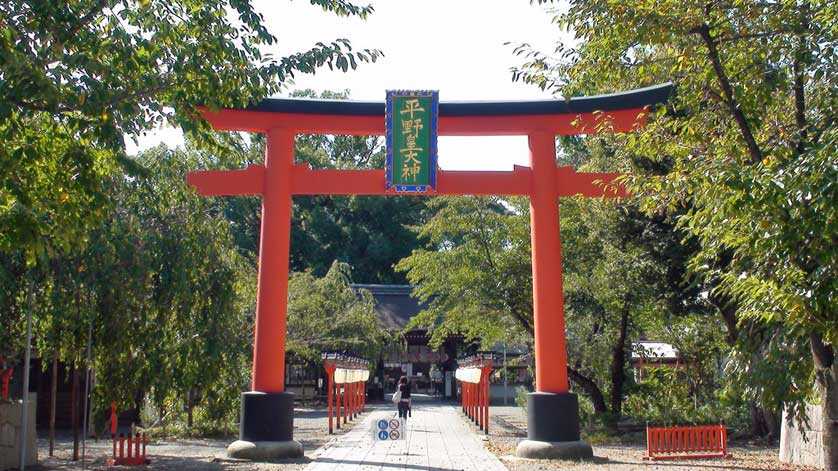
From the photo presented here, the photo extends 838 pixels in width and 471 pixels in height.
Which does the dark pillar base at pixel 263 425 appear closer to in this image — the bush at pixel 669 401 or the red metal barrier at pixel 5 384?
the red metal barrier at pixel 5 384

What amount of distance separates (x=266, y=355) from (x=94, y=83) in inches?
288

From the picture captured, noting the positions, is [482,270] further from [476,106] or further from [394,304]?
[394,304]

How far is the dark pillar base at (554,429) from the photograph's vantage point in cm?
1396

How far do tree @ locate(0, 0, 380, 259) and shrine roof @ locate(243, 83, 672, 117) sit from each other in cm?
467

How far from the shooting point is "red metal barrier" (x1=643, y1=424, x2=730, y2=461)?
47.3 ft

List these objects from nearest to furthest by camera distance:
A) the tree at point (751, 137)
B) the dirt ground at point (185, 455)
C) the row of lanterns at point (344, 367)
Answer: the tree at point (751, 137)
the dirt ground at point (185, 455)
the row of lanterns at point (344, 367)

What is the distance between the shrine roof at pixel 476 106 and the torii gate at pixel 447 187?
0.06 feet

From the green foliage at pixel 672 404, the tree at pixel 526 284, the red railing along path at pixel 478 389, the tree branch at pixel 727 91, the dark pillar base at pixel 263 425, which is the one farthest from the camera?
the red railing along path at pixel 478 389

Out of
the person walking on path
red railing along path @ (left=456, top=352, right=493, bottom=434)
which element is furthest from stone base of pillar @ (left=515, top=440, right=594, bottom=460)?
the person walking on path

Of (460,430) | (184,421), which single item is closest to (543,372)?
(460,430)

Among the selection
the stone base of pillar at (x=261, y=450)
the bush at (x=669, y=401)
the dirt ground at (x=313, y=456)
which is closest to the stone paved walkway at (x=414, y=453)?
the dirt ground at (x=313, y=456)

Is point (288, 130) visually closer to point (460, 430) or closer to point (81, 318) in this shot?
point (81, 318)

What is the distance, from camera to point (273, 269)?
14430 mm

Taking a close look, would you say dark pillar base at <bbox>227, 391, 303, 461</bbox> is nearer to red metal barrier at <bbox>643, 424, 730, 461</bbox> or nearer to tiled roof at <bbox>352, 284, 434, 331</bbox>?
red metal barrier at <bbox>643, 424, 730, 461</bbox>
